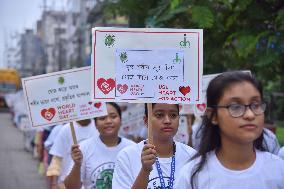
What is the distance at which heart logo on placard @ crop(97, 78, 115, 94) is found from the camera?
395 centimetres

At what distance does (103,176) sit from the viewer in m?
5.30

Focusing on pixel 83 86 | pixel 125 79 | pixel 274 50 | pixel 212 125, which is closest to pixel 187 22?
pixel 274 50

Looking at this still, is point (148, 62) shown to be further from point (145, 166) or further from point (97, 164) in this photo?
point (97, 164)

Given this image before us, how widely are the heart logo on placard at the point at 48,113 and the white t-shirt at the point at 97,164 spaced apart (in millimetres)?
388

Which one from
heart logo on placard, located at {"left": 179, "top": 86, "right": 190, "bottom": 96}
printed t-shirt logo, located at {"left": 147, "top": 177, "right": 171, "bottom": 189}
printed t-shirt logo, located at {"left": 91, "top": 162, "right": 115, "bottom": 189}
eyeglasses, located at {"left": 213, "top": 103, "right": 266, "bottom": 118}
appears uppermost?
heart logo on placard, located at {"left": 179, "top": 86, "right": 190, "bottom": 96}

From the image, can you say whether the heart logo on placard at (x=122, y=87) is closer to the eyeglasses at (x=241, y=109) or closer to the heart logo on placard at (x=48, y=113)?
the eyeglasses at (x=241, y=109)

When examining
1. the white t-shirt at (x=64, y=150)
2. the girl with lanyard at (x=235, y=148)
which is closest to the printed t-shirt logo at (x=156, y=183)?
the girl with lanyard at (x=235, y=148)

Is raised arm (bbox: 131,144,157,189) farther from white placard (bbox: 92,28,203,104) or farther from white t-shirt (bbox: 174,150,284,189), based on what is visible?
white t-shirt (bbox: 174,150,284,189)

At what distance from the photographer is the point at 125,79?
3967 millimetres

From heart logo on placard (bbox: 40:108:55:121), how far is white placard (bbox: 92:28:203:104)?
1.64 m

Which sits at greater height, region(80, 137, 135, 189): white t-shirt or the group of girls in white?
the group of girls in white

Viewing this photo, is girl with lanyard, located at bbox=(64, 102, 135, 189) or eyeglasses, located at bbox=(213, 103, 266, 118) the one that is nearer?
eyeglasses, located at bbox=(213, 103, 266, 118)

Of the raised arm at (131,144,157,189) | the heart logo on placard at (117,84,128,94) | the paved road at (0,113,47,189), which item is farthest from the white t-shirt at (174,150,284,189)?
the paved road at (0,113,47,189)

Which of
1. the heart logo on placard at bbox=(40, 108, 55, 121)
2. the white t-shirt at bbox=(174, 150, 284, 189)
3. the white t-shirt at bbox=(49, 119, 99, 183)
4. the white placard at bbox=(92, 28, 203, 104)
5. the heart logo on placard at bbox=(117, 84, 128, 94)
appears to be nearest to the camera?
the white t-shirt at bbox=(174, 150, 284, 189)
